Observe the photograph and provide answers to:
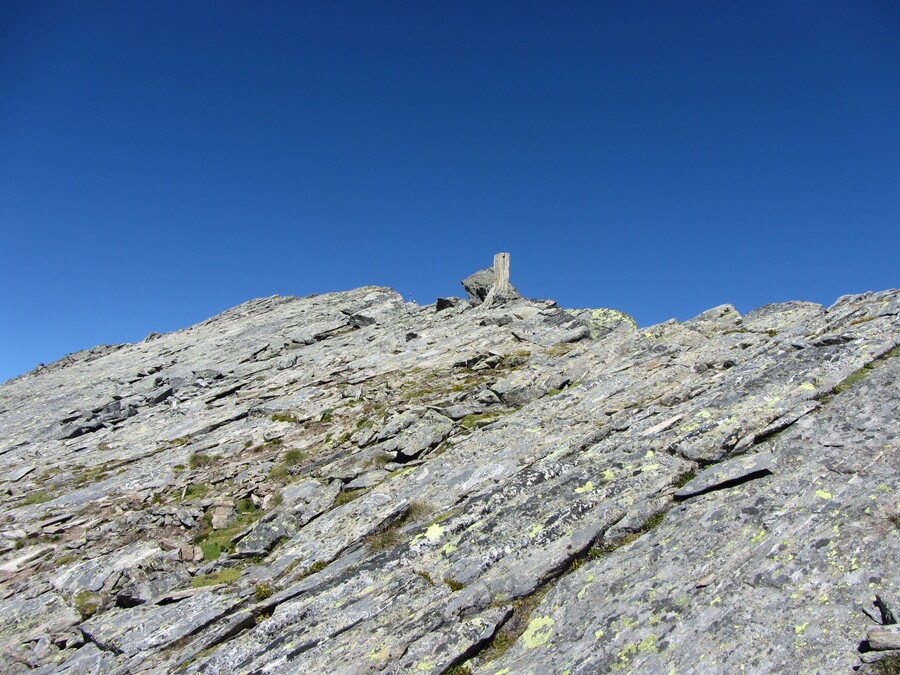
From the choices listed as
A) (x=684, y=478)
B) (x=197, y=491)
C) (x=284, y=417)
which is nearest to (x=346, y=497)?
(x=197, y=491)

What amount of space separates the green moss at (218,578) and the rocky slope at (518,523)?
78mm

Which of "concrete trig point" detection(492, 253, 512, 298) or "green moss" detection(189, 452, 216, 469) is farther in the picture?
"concrete trig point" detection(492, 253, 512, 298)

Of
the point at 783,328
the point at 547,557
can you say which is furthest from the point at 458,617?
the point at 783,328

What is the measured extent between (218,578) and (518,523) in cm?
866

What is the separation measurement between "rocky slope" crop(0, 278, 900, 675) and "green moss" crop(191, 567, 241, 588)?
8 cm

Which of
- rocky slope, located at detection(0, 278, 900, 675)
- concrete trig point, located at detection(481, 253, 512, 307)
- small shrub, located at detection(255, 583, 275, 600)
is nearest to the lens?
rocky slope, located at detection(0, 278, 900, 675)

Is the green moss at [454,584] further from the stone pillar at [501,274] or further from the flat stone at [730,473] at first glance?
the stone pillar at [501,274]

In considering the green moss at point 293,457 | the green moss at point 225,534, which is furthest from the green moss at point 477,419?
the green moss at point 225,534

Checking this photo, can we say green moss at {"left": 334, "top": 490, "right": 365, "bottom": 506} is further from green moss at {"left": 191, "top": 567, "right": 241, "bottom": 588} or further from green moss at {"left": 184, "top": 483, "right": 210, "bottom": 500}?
green moss at {"left": 184, "top": 483, "right": 210, "bottom": 500}

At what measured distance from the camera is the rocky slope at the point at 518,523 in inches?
318

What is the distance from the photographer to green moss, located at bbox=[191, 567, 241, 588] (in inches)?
539

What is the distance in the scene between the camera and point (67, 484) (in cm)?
2419

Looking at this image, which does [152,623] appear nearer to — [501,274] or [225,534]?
[225,534]

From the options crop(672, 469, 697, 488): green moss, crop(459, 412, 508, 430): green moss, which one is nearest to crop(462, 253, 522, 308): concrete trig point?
crop(459, 412, 508, 430): green moss
